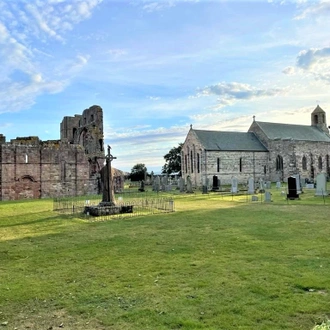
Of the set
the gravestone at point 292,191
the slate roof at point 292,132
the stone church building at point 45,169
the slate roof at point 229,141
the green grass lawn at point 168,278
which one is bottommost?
the green grass lawn at point 168,278

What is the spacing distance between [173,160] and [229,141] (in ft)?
81.6

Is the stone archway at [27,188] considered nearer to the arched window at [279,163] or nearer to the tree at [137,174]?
the tree at [137,174]

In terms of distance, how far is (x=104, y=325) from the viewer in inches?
174

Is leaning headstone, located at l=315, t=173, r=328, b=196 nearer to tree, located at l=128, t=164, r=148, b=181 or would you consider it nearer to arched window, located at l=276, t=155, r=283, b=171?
arched window, located at l=276, t=155, r=283, b=171

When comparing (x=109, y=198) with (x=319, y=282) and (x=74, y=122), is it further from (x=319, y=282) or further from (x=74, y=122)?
(x=74, y=122)

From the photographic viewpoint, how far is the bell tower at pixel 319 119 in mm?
61344

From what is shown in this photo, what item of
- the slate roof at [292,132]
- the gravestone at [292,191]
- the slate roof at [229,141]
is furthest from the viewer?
the slate roof at [292,132]

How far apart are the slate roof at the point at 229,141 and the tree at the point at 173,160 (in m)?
21.4

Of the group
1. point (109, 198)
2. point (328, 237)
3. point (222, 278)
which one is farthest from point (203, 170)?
point (222, 278)

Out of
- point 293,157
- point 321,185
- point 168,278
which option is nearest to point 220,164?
point 293,157

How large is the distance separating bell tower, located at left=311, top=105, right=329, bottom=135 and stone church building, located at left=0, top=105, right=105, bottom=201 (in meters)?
43.8

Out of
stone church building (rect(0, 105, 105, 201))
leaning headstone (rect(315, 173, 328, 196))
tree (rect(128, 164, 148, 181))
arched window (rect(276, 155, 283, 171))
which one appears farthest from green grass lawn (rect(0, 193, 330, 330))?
tree (rect(128, 164, 148, 181))

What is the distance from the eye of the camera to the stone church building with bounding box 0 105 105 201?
96.8 ft

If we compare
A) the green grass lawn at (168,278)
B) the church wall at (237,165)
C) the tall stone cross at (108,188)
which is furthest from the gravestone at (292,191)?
the church wall at (237,165)
